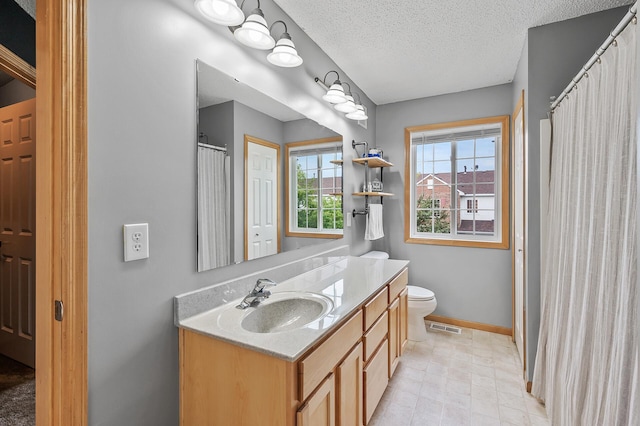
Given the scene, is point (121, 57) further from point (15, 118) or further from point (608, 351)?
point (608, 351)

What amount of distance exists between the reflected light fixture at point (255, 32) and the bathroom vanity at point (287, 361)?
1.25 metres

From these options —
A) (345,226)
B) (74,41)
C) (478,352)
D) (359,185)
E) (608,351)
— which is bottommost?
(478,352)

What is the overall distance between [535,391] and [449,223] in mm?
1705

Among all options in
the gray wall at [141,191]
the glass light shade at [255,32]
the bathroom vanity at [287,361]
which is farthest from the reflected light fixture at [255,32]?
the bathroom vanity at [287,361]

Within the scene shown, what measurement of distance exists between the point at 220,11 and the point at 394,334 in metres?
2.09

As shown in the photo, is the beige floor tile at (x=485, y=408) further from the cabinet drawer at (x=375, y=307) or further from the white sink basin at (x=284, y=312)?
the white sink basin at (x=284, y=312)

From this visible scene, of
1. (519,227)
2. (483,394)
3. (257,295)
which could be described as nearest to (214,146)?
(257,295)

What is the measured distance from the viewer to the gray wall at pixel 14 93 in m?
2.18

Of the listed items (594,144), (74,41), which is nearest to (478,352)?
(594,144)

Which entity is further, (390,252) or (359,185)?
(390,252)

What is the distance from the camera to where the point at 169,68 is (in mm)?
1182

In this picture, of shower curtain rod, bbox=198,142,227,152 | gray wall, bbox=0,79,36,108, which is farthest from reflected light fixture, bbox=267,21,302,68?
gray wall, bbox=0,79,36,108

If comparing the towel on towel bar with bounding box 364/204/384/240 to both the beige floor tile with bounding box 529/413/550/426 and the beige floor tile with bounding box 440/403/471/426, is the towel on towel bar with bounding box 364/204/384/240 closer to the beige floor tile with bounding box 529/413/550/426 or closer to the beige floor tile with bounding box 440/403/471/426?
the beige floor tile with bounding box 440/403/471/426

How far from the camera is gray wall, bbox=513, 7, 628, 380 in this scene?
1942mm
